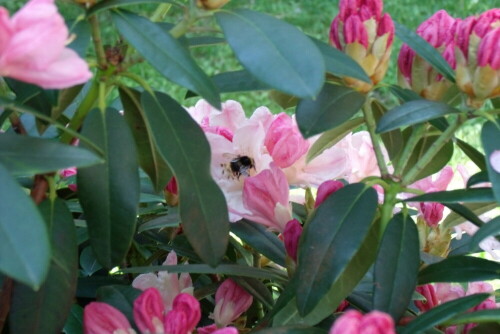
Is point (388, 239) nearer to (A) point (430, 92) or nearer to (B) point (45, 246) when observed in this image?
(A) point (430, 92)

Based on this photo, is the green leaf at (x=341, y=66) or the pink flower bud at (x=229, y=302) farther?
→ the pink flower bud at (x=229, y=302)

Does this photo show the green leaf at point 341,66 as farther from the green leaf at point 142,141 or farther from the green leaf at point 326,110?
the green leaf at point 142,141

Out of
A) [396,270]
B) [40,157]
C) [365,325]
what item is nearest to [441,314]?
[396,270]

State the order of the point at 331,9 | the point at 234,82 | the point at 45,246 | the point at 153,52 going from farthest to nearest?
the point at 331,9 < the point at 234,82 < the point at 153,52 < the point at 45,246

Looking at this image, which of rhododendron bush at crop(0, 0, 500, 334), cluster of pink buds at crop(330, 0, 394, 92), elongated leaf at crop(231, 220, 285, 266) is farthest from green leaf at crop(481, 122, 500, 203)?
elongated leaf at crop(231, 220, 285, 266)

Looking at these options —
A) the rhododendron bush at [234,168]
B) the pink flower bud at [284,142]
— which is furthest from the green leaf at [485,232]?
the pink flower bud at [284,142]

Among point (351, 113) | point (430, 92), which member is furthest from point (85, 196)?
point (430, 92)
